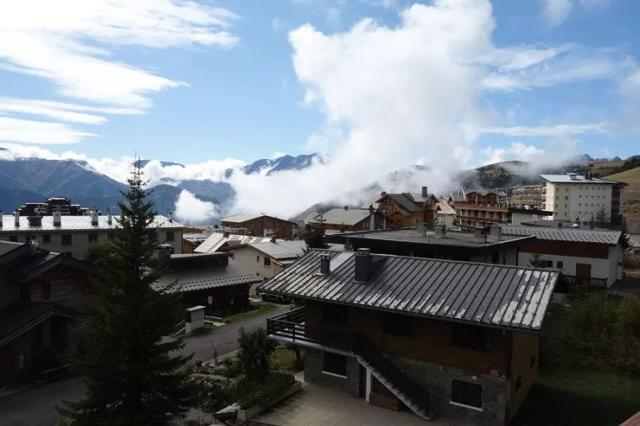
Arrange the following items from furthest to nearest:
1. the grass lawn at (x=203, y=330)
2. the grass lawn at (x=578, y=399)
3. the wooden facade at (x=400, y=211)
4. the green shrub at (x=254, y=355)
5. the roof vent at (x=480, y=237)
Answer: the wooden facade at (x=400, y=211) → the grass lawn at (x=203, y=330) → the roof vent at (x=480, y=237) → the green shrub at (x=254, y=355) → the grass lawn at (x=578, y=399)

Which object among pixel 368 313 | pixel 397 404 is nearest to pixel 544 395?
pixel 397 404

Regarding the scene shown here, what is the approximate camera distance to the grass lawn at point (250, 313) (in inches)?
1575

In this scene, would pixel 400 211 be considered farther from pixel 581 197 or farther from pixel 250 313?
pixel 250 313

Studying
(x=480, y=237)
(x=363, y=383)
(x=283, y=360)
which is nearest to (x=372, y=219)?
(x=480, y=237)

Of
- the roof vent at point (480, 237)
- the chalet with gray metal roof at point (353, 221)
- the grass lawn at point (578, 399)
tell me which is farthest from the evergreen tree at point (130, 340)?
the chalet with gray metal roof at point (353, 221)

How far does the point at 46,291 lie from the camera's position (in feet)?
99.3

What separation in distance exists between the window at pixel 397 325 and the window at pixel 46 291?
834 inches

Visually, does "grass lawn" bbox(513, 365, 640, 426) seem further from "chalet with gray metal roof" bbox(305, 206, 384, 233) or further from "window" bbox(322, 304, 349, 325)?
"chalet with gray metal roof" bbox(305, 206, 384, 233)

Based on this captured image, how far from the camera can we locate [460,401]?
20.3 metres

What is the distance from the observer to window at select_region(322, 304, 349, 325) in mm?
23312

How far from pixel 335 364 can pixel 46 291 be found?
19.0 metres

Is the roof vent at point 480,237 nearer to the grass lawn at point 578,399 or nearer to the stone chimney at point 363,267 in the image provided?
the grass lawn at point 578,399

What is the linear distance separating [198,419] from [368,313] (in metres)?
8.81

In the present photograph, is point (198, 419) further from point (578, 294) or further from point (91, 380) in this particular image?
point (578, 294)
